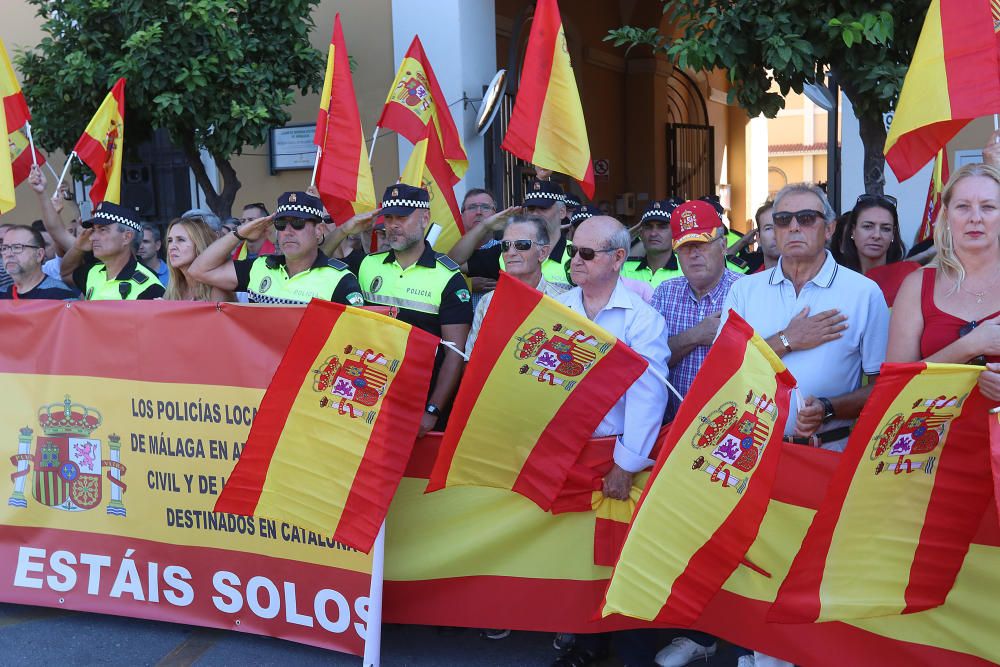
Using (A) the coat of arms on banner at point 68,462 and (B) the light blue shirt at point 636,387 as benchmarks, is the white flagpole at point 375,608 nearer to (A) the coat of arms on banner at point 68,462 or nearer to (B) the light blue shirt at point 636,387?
(B) the light blue shirt at point 636,387

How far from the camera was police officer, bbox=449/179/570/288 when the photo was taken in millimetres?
6137

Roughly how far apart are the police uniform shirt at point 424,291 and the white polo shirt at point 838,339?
1.45 m

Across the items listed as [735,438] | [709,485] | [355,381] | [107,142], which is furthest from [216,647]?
[107,142]

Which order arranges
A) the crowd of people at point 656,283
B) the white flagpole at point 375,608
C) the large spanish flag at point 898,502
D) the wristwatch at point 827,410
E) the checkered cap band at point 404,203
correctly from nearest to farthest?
the large spanish flag at point 898,502 < the crowd of people at point 656,283 < the wristwatch at point 827,410 < the white flagpole at point 375,608 < the checkered cap band at point 404,203

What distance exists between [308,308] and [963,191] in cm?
243

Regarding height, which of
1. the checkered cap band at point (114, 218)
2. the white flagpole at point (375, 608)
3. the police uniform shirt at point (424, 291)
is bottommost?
the white flagpole at point (375, 608)

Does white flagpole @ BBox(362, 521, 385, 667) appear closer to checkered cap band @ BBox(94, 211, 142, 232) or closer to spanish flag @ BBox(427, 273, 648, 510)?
spanish flag @ BBox(427, 273, 648, 510)

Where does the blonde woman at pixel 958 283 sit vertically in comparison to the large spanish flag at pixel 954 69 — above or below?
below

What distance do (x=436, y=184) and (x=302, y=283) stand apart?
2733 mm

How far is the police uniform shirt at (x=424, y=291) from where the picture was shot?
16.3 ft

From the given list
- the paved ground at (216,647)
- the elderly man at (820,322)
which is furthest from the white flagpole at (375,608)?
the elderly man at (820,322)

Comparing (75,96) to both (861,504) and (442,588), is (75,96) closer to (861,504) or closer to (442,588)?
(442,588)

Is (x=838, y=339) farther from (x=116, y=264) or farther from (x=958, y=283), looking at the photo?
(x=116, y=264)

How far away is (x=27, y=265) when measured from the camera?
629 cm
